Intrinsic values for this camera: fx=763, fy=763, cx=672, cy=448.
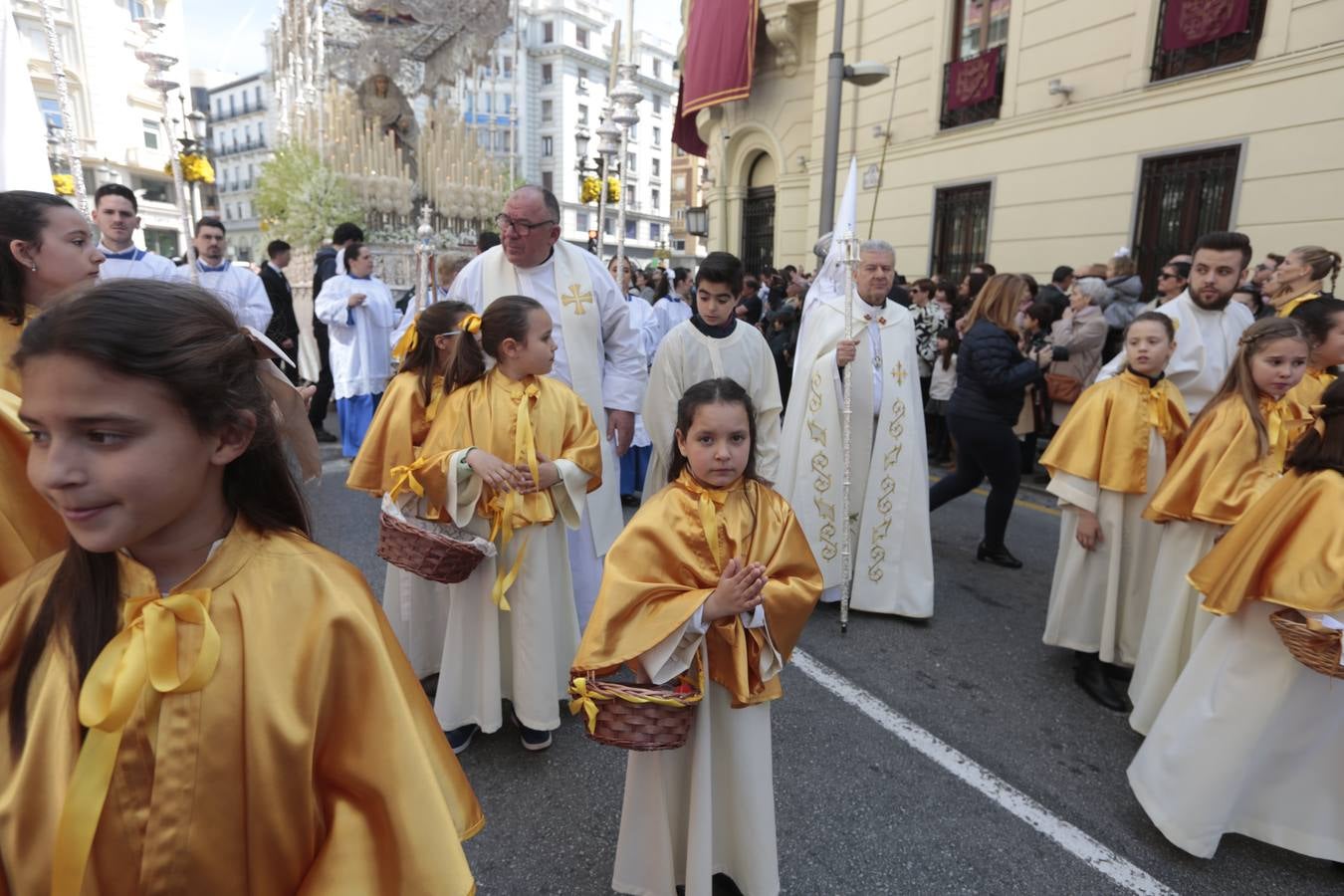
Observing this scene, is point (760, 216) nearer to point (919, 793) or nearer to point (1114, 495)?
point (1114, 495)

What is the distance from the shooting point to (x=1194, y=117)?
884 cm

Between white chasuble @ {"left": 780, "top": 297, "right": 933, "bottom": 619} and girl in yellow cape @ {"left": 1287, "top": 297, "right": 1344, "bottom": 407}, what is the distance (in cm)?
179

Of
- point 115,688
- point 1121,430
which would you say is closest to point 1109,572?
point 1121,430

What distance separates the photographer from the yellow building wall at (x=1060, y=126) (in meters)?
7.93

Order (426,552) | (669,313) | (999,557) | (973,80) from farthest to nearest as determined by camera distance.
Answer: (973,80)
(669,313)
(999,557)
(426,552)

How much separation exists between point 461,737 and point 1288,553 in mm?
2957

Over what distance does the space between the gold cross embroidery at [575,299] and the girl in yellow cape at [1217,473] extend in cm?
268

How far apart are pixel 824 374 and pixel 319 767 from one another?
3.68m

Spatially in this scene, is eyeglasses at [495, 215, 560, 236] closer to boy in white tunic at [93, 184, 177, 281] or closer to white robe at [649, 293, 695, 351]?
boy in white tunic at [93, 184, 177, 281]

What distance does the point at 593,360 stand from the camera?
153 inches

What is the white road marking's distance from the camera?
2432 millimetres

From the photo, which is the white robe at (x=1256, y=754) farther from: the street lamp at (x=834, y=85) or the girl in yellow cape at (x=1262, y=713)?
the street lamp at (x=834, y=85)

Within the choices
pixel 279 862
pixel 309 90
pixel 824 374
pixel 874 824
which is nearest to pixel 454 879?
pixel 279 862

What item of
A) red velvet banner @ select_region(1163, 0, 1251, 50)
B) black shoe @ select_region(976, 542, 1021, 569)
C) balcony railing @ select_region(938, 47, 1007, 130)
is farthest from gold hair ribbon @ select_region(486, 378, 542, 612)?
balcony railing @ select_region(938, 47, 1007, 130)
